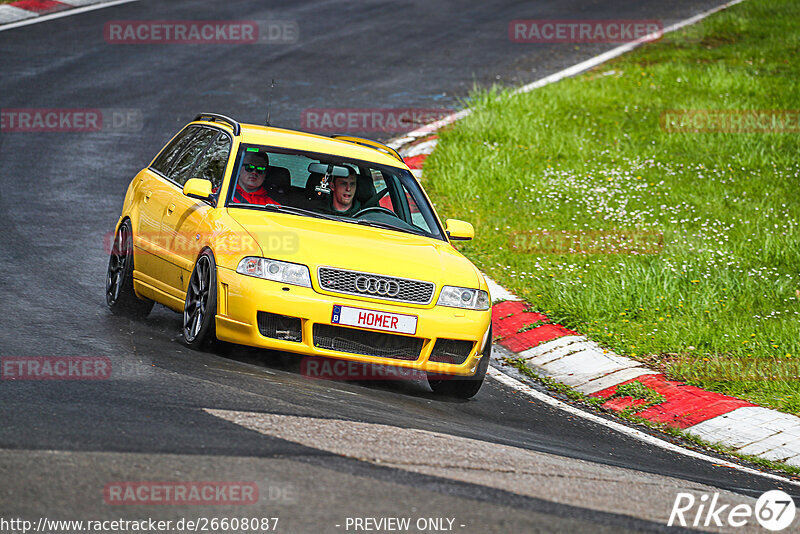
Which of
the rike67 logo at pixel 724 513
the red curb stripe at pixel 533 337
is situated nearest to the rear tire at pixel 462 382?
the red curb stripe at pixel 533 337

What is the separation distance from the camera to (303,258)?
7148mm

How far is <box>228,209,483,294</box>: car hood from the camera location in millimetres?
7207

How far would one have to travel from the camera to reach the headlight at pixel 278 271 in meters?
7.08

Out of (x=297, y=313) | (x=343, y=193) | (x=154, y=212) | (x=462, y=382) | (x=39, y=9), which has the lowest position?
(x=462, y=382)

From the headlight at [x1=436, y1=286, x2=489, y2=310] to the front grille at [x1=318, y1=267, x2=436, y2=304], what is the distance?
0.21 metres

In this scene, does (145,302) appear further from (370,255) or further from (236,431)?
(236,431)

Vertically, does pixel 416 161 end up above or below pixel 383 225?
below

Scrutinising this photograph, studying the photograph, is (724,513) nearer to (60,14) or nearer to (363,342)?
(363,342)

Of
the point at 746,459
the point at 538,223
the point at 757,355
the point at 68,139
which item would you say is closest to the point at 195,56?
the point at 68,139

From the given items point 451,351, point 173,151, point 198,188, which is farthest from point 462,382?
point 173,151

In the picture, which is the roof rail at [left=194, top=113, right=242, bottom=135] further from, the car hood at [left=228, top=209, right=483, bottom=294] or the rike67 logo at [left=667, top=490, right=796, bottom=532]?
the rike67 logo at [left=667, top=490, right=796, bottom=532]

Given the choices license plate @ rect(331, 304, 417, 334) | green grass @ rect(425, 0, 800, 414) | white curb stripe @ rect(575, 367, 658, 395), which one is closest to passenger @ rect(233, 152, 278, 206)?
license plate @ rect(331, 304, 417, 334)

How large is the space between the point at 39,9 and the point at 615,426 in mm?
19451

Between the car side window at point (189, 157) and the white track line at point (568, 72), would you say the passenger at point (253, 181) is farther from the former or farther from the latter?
the white track line at point (568, 72)
